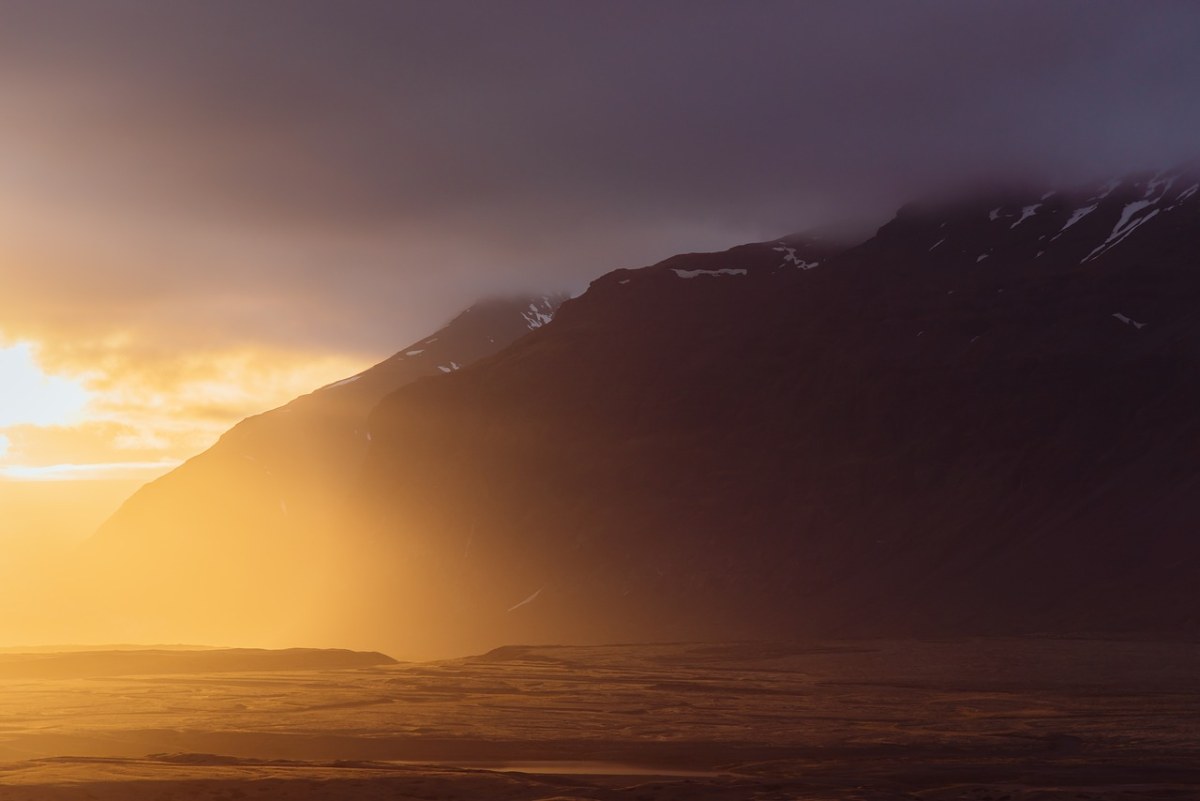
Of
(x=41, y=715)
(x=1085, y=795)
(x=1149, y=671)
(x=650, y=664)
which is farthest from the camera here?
(x=650, y=664)

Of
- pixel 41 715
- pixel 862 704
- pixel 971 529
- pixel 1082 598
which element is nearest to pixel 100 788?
pixel 41 715

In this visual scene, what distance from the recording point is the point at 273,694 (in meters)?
114

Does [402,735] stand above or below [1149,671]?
above

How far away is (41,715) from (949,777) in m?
59.4

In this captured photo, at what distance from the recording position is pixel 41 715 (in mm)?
95500

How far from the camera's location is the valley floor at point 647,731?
198ft

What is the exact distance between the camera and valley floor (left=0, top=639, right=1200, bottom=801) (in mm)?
60219

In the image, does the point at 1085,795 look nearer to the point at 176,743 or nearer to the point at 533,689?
the point at 176,743

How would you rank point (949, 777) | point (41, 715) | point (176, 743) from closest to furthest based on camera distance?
point (949, 777) → point (176, 743) → point (41, 715)

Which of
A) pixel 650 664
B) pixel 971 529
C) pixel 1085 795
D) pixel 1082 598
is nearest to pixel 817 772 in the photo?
pixel 1085 795

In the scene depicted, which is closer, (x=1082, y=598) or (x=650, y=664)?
(x=650, y=664)

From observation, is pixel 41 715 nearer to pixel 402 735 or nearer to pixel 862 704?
pixel 402 735

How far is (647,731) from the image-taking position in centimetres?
8356

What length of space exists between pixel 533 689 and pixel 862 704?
2926 centimetres
